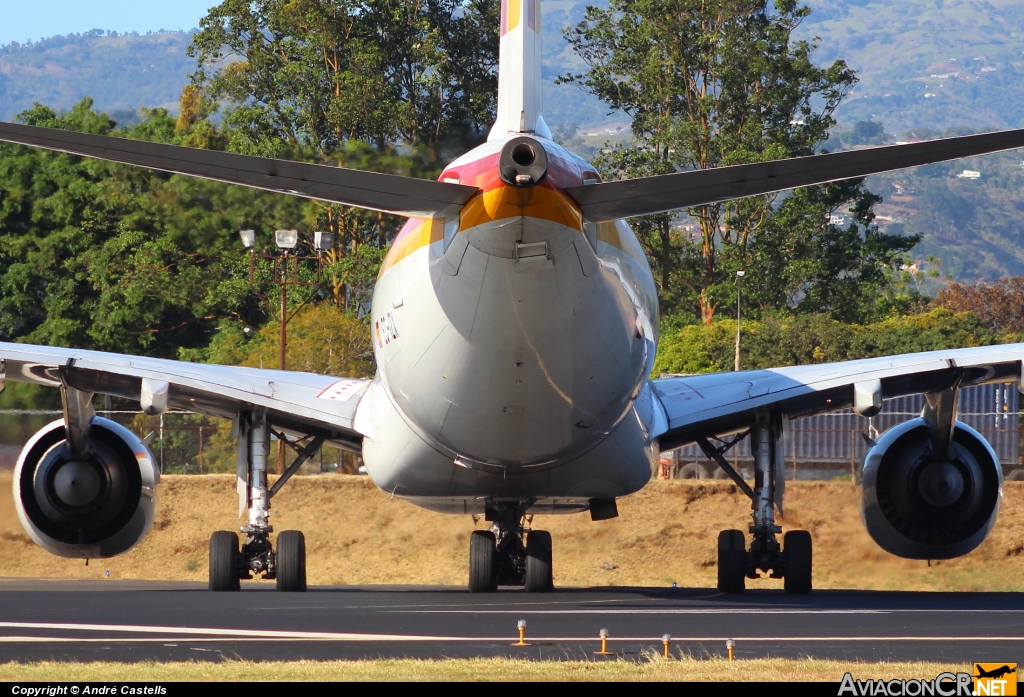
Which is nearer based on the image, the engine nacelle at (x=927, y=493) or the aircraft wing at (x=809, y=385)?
the aircraft wing at (x=809, y=385)

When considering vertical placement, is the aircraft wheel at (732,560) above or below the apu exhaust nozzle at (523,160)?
below

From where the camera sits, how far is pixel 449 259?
43.3ft

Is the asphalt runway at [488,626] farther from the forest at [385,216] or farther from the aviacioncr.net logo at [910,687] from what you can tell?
the forest at [385,216]

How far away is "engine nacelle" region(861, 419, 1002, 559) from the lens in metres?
19.3

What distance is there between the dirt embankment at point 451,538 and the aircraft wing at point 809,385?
237 inches

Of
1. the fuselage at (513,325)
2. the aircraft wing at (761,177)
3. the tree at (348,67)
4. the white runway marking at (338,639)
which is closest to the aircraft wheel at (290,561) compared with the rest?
the fuselage at (513,325)

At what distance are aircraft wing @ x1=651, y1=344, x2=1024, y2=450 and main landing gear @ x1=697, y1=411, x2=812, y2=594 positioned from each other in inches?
15.7

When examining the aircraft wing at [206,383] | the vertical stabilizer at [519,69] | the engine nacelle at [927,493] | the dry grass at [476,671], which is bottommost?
the dry grass at [476,671]

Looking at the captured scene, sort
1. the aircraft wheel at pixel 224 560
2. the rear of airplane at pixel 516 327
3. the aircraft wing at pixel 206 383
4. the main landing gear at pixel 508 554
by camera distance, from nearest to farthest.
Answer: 1. the rear of airplane at pixel 516 327
2. the aircraft wing at pixel 206 383
3. the main landing gear at pixel 508 554
4. the aircraft wheel at pixel 224 560

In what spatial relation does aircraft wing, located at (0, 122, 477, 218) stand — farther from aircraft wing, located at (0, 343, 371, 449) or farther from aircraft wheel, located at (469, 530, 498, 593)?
aircraft wheel, located at (469, 530, 498, 593)

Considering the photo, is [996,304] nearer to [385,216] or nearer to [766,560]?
[385,216]

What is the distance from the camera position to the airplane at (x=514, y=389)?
39.4 ft

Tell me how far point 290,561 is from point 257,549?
1.71 ft

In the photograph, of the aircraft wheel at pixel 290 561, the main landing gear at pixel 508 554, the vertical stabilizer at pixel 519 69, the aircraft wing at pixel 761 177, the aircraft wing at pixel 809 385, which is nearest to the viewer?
the aircraft wing at pixel 761 177
